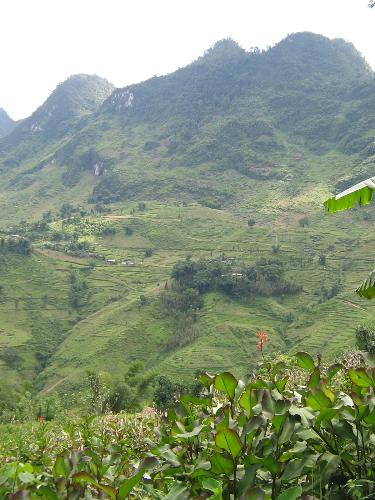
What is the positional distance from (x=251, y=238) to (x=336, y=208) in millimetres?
84057

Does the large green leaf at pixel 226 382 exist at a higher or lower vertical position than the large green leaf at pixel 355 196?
lower

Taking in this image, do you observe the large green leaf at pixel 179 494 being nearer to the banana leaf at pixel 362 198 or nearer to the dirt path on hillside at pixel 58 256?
the banana leaf at pixel 362 198

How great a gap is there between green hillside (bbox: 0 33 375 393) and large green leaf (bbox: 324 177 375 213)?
37533mm

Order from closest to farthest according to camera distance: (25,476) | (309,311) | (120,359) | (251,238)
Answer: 1. (25,476)
2. (120,359)
3. (309,311)
4. (251,238)

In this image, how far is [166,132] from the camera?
525 ft

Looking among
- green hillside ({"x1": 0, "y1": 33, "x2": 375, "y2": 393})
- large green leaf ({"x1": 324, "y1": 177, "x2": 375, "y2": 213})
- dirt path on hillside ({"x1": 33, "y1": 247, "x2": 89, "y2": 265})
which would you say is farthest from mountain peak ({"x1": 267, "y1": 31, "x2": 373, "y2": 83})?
large green leaf ({"x1": 324, "y1": 177, "x2": 375, "y2": 213})

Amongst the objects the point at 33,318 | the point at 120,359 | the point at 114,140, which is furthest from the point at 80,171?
the point at 120,359

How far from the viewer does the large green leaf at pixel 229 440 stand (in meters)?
1.26

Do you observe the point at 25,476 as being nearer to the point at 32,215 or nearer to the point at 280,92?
the point at 32,215

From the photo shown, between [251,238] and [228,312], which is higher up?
[251,238]

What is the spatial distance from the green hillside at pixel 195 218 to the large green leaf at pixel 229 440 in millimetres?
39178

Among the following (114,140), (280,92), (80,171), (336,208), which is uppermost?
(280,92)

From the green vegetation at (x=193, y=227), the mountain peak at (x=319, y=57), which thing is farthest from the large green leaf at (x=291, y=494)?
the mountain peak at (x=319, y=57)

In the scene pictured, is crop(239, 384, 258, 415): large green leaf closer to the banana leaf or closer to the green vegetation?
the banana leaf
